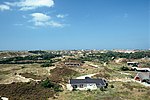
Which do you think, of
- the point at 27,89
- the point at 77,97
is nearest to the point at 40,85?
the point at 27,89

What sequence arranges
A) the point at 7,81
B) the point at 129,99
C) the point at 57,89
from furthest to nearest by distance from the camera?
the point at 7,81 → the point at 57,89 → the point at 129,99

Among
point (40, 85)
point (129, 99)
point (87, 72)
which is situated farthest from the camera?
point (87, 72)

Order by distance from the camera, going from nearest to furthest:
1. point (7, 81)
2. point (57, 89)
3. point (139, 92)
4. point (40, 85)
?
point (139, 92) < point (57, 89) < point (40, 85) < point (7, 81)

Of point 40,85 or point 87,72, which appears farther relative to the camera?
point 87,72

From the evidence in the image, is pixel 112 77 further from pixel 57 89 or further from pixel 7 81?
pixel 7 81

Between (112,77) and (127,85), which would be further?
(112,77)

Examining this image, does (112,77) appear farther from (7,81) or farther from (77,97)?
(7,81)

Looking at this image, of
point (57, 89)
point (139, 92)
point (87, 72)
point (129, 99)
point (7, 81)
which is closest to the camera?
point (129, 99)

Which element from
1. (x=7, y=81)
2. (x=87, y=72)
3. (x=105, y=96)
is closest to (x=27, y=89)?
(x=7, y=81)

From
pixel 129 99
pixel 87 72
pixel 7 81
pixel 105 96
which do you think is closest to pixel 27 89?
pixel 7 81
